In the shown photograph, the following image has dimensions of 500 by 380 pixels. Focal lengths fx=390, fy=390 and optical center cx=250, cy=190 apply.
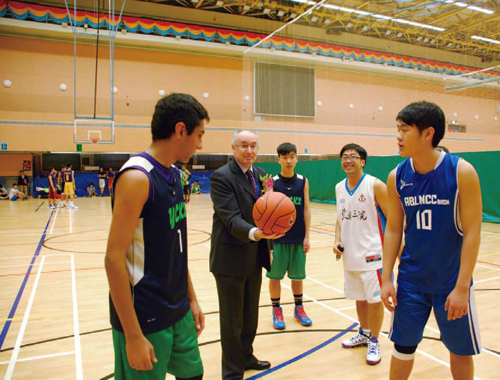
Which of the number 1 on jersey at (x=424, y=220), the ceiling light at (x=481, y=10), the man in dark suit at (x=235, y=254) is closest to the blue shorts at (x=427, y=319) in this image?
the number 1 on jersey at (x=424, y=220)

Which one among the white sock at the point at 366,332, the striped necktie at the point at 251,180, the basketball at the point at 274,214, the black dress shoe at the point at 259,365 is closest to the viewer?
the basketball at the point at 274,214

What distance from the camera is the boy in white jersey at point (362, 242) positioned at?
3.35 m

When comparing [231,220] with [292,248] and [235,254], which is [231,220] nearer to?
[235,254]

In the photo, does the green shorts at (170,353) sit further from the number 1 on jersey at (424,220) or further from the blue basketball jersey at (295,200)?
the blue basketball jersey at (295,200)

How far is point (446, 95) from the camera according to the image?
20781mm


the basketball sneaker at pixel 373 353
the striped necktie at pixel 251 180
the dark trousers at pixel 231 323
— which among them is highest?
the striped necktie at pixel 251 180

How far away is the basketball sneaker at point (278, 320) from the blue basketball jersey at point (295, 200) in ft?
2.30

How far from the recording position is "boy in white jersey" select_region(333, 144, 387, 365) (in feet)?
11.0

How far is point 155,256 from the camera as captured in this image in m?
1.62

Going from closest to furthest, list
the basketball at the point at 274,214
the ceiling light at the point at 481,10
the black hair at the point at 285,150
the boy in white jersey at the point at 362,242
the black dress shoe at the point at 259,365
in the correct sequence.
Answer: the basketball at the point at 274,214 → the black dress shoe at the point at 259,365 → the boy in white jersey at the point at 362,242 → the black hair at the point at 285,150 → the ceiling light at the point at 481,10

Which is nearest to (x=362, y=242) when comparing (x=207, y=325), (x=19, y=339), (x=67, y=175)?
(x=207, y=325)

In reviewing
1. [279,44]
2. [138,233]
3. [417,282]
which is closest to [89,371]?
[138,233]

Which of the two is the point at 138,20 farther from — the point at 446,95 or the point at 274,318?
the point at 274,318

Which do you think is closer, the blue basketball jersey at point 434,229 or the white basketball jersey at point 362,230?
the blue basketball jersey at point 434,229
